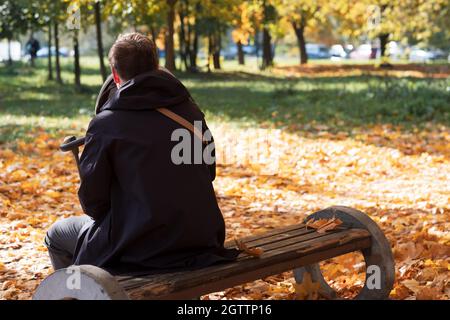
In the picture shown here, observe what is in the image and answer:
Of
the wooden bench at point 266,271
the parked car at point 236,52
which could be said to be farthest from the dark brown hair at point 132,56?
the parked car at point 236,52

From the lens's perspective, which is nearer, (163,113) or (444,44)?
(163,113)

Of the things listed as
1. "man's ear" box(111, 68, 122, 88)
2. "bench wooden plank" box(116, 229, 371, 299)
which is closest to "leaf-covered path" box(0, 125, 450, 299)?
"bench wooden plank" box(116, 229, 371, 299)

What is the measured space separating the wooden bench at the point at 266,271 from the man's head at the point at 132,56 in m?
0.95

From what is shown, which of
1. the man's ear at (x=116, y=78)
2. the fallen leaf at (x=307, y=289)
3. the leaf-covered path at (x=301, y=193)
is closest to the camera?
the man's ear at (x=116, y=78)

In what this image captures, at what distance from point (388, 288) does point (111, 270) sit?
1.75m

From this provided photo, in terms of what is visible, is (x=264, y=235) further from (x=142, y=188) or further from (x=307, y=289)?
(x=142, y=188)

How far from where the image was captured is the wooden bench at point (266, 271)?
3.32m

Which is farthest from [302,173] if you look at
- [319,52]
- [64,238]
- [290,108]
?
[319,52]

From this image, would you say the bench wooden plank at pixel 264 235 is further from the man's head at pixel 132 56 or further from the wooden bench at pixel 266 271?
the man's head at pixel 132 56

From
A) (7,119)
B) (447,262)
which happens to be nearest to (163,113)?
(447,262)

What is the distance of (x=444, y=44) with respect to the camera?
Answer: 61125mm

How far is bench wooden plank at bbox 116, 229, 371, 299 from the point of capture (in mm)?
3426

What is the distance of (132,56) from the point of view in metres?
3.65

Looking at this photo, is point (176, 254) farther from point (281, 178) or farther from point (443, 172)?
point (443, 172)
